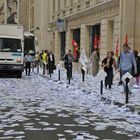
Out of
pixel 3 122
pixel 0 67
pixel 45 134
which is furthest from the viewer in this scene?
pixel 0 67

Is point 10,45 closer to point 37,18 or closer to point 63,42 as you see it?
point 63,42

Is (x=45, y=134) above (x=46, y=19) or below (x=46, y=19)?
below

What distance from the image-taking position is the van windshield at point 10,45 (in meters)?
29.1

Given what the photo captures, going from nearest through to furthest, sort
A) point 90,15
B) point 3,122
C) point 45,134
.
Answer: point 45,134
point 3,122
point 90,15

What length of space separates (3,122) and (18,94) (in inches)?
295

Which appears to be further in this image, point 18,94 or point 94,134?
point 18,94

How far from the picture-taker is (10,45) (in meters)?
29.3

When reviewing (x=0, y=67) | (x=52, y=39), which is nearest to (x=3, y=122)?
(x=0, y=67)

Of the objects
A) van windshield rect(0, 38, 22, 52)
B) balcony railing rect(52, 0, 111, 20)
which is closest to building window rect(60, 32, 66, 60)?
balcony railing rect(52, 0, 111, 20)

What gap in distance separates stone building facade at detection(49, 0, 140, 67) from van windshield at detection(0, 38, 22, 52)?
5326 millimetres

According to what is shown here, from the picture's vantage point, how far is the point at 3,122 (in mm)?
10906

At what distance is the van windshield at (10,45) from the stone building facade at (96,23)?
17.5 ft

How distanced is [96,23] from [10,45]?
672 cm

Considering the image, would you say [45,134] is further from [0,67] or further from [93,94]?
[0,67]
